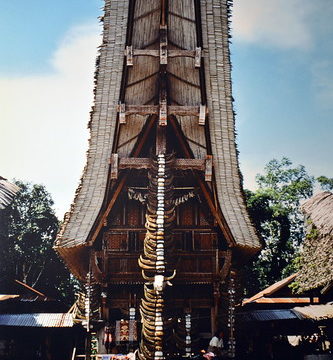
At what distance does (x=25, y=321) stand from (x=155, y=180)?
22.9 feet

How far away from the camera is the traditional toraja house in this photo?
8.58 metres

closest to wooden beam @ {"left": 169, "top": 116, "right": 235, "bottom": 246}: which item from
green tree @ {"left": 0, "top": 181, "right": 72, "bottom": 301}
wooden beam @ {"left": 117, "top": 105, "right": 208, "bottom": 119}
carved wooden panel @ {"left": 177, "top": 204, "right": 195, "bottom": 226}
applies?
carved wooden panel @ {"left": 177, "top": 204, "right": 195, "bottom": 226}

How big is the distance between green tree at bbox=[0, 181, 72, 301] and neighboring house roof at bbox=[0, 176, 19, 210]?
1446cm

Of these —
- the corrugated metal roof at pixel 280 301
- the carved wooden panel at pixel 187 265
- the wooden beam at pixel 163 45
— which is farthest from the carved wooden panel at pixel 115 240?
the corrugated metal roof at pixel 280 301

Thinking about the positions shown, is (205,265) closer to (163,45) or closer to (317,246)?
(317,246)

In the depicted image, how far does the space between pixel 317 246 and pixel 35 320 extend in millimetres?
8318

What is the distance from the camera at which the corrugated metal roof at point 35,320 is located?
1304 cm

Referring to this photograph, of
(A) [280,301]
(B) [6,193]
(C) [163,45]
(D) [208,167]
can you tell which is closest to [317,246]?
(D) [208,167]

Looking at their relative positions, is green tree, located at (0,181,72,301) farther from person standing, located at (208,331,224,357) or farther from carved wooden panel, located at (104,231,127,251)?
person standing, located at (208,331,224,357)

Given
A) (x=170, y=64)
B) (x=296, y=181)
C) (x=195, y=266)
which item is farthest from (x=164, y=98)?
(x=296, y=181)

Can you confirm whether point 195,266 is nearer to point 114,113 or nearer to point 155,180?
point 155,180

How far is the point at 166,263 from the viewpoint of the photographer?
326 inches

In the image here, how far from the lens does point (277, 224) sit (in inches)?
923

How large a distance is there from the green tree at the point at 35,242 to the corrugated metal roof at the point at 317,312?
49.0ft
